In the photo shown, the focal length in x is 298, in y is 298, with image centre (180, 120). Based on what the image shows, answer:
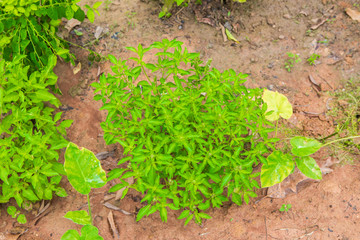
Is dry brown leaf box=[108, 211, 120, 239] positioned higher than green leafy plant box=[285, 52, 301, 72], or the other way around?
green leafy plant box=[285, 52, 301, 72]

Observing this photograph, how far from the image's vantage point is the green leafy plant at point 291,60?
3.49 metres

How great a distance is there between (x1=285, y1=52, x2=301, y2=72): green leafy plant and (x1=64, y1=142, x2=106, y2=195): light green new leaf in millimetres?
2452

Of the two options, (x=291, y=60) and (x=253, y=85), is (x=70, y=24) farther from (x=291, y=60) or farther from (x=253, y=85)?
(x=291, y=60)

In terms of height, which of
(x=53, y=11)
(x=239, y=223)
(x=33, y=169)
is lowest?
(x=239, y=223)

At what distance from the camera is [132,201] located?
110 inches

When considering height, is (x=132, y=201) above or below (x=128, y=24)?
below

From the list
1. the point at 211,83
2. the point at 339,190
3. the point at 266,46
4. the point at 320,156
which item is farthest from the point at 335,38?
the point at 211,83

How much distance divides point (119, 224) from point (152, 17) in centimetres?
259

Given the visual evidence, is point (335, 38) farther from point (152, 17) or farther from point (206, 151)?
point (206, 151)

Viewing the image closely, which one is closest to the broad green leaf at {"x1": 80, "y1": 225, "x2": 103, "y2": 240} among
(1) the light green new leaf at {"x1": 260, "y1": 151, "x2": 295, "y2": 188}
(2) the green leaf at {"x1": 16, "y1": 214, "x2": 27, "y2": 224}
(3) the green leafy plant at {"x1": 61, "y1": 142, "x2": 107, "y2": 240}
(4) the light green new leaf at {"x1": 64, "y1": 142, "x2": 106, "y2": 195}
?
(3) the green leafy plant at {"x1": 61, "y1": 142, "x2": 107, "y2": 240}

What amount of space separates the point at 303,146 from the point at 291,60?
153 cm

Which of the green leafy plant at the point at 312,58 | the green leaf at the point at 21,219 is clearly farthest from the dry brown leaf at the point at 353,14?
the green leaf at the point at 21,219

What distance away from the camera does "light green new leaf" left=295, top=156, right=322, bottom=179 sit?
2.32 meters

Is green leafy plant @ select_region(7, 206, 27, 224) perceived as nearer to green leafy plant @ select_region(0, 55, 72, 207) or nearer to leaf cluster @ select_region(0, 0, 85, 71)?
green leafy plant @ select_region(0, 55, 72, 207)
